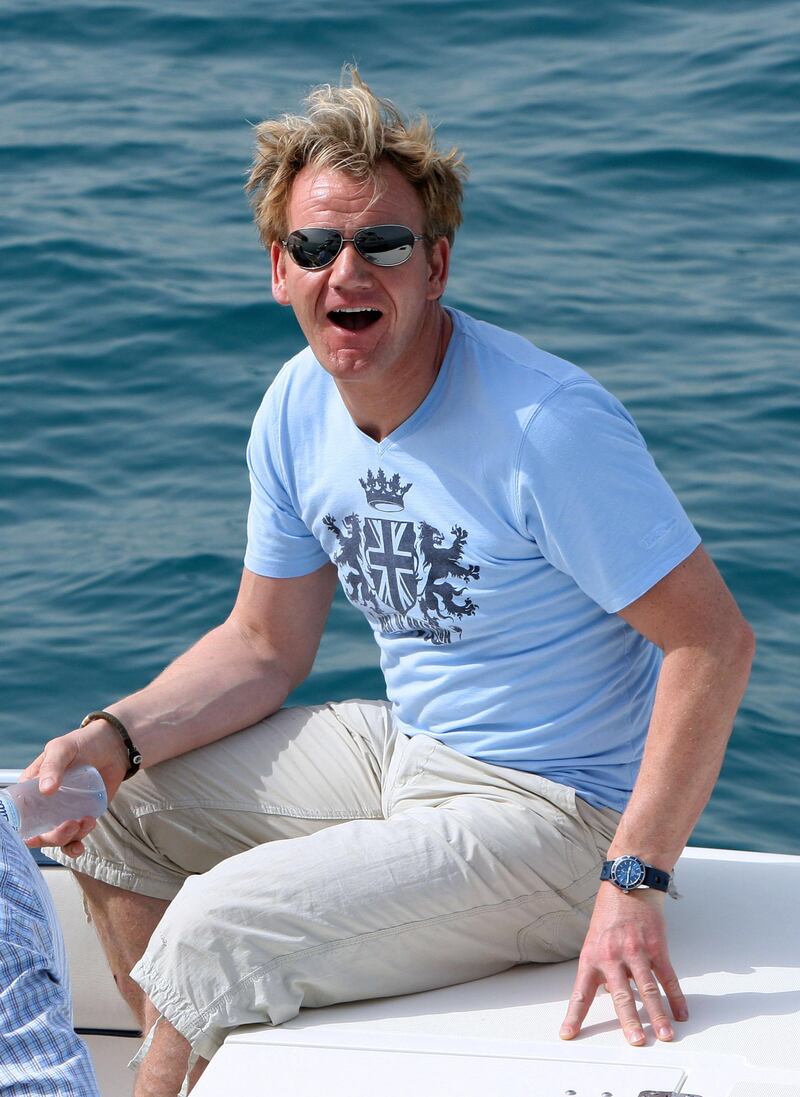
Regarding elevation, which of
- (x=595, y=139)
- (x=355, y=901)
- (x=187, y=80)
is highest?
(x=187, y=80)

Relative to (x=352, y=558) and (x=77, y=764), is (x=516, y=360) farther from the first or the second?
(x=77, y=764)

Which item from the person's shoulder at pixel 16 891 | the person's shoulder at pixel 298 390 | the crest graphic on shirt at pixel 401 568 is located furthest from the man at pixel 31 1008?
the person's shoulder at pixel 298 390

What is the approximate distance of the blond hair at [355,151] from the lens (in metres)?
2.52

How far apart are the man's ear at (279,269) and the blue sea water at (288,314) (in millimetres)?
1981

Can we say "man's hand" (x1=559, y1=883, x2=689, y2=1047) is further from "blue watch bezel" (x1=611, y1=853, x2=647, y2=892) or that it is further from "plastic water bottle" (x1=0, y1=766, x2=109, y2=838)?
"plastic water bottle" (x1=0, y1=766, x2=109, y2=838)

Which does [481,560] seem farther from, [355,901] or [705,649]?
[355,901]

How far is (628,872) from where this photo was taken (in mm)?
2266

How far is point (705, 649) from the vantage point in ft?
7.64

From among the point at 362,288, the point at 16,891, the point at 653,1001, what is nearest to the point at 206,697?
the point at 362,288

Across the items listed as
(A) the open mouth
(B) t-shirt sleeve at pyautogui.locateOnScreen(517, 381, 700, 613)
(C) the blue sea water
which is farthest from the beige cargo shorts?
(C) the blue sea water

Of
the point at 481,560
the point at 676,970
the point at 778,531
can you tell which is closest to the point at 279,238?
the point at 481,560

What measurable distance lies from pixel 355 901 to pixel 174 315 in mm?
4221

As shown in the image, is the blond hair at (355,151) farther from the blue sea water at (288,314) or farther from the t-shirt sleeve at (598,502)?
the blue sea water at (288,314)

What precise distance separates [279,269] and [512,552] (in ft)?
2.02
